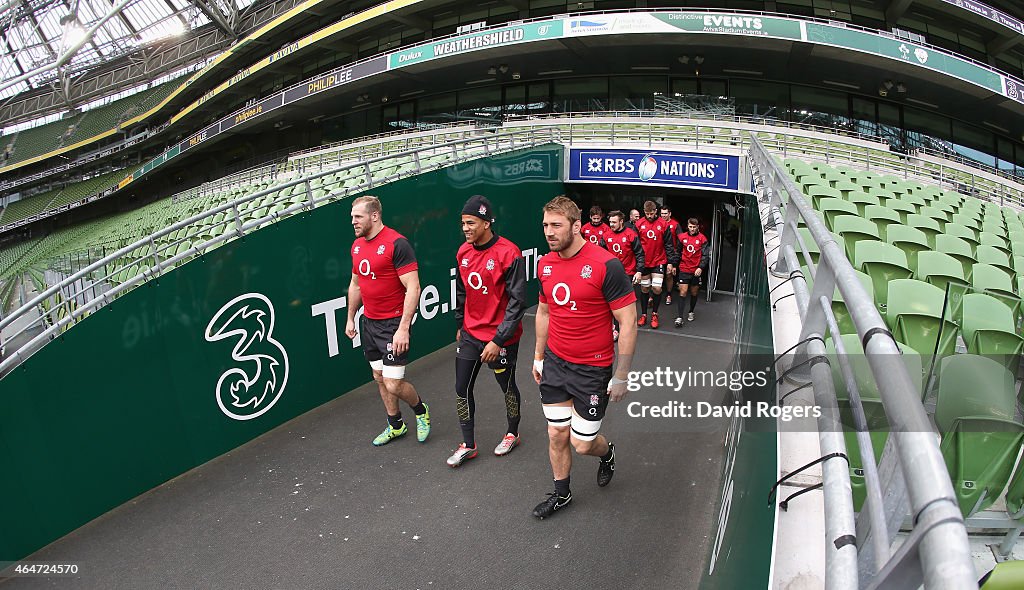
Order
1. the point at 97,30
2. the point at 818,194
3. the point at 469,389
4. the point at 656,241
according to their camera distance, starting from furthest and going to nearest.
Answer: the point at 97,30 → the point at 656,241 → the point at 818,194 → the point at 469,389

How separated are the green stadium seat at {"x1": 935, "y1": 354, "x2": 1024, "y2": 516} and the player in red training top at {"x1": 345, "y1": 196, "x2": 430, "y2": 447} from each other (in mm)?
3546

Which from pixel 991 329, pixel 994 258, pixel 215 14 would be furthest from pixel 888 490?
pixel 215 14

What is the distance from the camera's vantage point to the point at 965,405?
2.02 metres

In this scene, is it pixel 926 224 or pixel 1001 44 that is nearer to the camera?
pixel 926 224

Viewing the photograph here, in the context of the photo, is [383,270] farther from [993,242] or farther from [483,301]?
[993,242]

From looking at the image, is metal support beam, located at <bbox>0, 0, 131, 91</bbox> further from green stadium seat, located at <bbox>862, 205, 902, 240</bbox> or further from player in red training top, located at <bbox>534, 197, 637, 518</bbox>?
green stadium seat, located at <bbox>862, 205, 902, 240</bbox>

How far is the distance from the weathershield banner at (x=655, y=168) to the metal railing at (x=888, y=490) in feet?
30.7

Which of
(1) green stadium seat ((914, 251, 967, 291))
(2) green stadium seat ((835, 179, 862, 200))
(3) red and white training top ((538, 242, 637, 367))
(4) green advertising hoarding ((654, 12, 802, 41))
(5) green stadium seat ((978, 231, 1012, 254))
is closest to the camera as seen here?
(1) green stadium seat ((914, 251, 967, 291))

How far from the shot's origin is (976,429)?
75.3 inches

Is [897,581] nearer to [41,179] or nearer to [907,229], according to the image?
[907,229]

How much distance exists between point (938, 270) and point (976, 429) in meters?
2.28

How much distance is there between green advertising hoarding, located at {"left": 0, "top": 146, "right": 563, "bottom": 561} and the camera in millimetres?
3986

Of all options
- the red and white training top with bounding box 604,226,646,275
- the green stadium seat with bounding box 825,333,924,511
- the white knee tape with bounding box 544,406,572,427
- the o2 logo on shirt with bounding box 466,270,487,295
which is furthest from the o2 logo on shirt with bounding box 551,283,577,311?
the red and white training top with bounding box 604,226,646,275

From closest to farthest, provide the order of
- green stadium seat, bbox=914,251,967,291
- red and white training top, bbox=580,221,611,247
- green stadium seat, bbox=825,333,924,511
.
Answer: green stadium seat, bbox=825,333,924,511 → green stadium seat, bbox=914,251,967,291 → red and white training top, bbox=580,221,611,247
